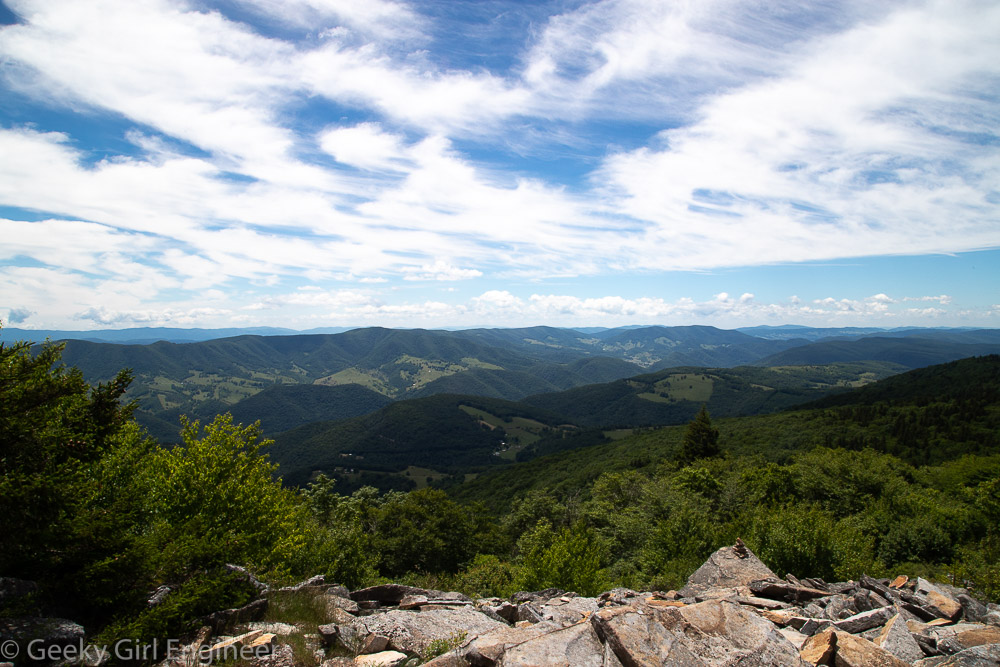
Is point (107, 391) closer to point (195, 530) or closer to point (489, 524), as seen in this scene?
point (195, 530)

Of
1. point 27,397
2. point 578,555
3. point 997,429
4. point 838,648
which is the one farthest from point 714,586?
point 997,429

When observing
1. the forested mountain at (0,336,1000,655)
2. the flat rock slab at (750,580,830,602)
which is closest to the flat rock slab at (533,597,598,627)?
the flat rock slab at (750,580,830,602)

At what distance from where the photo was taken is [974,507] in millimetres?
34250

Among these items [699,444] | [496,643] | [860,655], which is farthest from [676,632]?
[699,444]

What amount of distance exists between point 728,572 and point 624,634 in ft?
40.6

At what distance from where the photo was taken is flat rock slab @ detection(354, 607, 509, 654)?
11.6 meters

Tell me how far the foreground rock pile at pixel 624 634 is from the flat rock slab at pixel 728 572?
2186 mm

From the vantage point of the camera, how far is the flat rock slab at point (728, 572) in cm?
1792

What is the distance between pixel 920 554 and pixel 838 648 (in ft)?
96.6

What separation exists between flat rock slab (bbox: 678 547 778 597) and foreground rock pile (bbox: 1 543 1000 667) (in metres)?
2.19

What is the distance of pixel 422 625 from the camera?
1288 cm

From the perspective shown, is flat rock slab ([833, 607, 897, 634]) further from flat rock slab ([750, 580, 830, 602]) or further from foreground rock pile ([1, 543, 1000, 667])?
flat rock slab ([750, 580, 830, 602])

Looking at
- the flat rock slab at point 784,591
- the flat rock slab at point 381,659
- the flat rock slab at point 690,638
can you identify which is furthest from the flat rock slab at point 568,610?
the flat rock slab at point 784,591

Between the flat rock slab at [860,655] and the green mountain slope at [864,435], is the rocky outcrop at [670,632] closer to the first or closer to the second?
the flat rock slab at [860,655]
